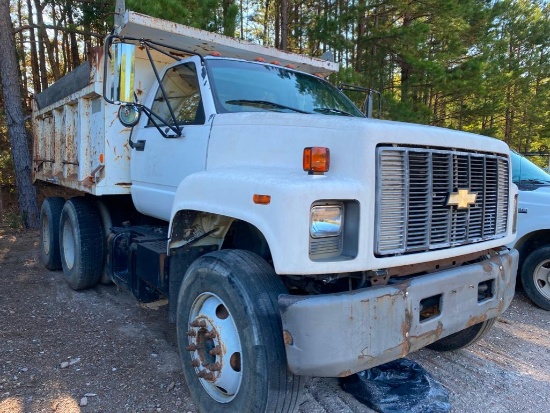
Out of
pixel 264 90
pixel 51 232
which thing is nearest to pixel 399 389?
pixel 264 90

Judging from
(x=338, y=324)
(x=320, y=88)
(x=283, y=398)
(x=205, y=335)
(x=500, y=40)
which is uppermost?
(x=500, y=40)

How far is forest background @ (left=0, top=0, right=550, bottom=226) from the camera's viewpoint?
38.7 feet

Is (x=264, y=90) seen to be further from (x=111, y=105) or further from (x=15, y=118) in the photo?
(x=15, y=118)

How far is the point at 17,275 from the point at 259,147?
5.19 metres

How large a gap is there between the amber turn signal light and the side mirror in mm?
1429

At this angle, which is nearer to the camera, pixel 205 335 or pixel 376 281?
pixel 376 281

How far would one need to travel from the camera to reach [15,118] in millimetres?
10336

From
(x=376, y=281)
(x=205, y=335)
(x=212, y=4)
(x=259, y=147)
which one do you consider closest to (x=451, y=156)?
(x=376, y=281)

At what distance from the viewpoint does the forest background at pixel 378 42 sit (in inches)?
464

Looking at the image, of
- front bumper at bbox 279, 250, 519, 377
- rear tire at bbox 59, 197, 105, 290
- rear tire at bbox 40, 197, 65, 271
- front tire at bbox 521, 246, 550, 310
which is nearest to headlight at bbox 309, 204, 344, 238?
front bumper at bbox 279, 250, 519, 377

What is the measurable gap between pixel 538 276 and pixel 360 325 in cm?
421

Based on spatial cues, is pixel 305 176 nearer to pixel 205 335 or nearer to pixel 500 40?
pixel 205 335

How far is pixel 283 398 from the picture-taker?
2.38m

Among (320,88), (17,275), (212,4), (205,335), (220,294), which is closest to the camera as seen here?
(220,294)
